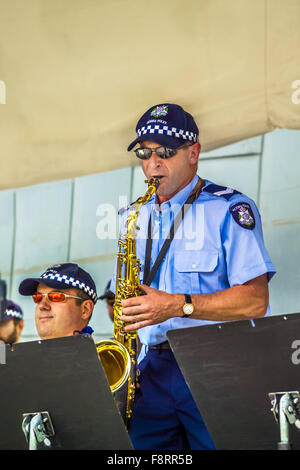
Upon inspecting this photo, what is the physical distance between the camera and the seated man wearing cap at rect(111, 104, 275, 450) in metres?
3.16

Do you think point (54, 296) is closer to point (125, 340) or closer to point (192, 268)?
point (125, 340)

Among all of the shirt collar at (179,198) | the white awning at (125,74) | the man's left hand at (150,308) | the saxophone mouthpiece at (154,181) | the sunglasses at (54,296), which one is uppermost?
the white awning at (125,74)

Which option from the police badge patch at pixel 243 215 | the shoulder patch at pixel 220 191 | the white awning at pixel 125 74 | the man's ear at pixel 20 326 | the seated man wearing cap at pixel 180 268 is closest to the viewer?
the seated man wearing cap at pixel 180 268

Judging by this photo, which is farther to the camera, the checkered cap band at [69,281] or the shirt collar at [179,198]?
the checkered cap band at [69,281]

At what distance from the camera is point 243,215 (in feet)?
11.3

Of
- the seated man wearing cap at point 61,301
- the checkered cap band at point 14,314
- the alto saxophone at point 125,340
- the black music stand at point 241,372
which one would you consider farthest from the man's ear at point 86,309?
the checkered cap band at point 14,314

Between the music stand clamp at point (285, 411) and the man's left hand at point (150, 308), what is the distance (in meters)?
0.83

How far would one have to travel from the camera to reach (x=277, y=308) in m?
4.69

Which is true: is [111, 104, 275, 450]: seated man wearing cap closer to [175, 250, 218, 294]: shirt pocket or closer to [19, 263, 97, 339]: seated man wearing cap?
[175, 250, 218, 294]: shirt pocket

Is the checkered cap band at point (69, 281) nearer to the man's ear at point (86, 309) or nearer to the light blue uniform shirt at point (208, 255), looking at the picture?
the man's ear at point (86, 309)

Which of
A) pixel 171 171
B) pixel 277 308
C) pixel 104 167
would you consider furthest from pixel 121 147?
pixel 277 308

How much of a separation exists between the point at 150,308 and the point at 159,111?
1173 millimetres

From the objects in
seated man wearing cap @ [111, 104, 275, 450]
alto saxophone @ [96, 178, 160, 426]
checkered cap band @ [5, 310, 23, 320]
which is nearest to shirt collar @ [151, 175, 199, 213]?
seated man wearing cap @ [111, 104, 275, 450]

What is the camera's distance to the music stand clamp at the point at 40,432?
257 cm
